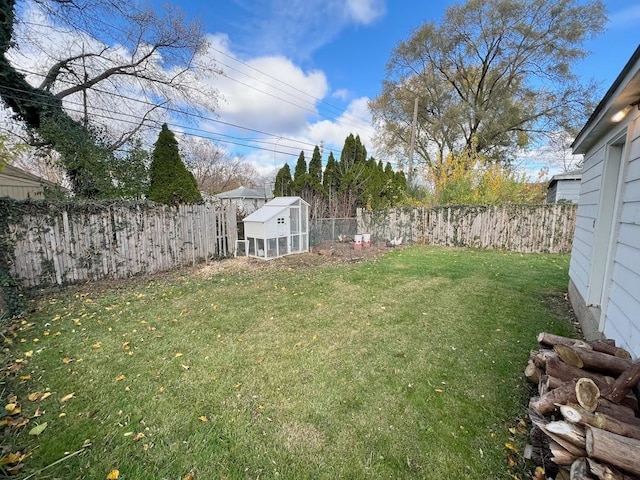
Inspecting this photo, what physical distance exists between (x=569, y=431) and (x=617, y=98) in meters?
2.67

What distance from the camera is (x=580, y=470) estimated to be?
4.42ft

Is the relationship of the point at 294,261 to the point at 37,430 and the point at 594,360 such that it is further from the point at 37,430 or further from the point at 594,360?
the point at 594,360

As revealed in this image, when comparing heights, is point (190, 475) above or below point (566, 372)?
below

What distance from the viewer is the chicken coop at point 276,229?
7895 millimetres

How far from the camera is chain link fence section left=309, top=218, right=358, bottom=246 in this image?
10.3 metres

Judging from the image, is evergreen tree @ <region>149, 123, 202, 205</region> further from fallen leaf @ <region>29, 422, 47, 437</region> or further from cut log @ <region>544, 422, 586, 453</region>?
cut log @ <region>544, 422, 586, 453</region>

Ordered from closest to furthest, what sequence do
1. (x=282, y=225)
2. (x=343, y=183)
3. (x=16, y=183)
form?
(x=282, y=225), (x=16, y=183), (x=343, y=183)

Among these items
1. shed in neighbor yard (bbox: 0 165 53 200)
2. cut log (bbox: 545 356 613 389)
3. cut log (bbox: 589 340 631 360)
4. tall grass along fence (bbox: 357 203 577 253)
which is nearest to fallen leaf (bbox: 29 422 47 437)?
cut log (bbox: 545 356 613 389)

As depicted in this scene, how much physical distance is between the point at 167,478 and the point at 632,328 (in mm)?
3403

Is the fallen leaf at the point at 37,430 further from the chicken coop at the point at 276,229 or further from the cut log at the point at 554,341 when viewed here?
the chicken coop at the point at 276,229

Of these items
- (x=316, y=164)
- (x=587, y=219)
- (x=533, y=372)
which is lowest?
(x=533, y=372)

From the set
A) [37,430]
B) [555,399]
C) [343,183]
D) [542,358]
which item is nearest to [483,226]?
[343,183]

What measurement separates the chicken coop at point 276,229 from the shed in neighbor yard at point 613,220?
6.43m

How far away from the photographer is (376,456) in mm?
1831
